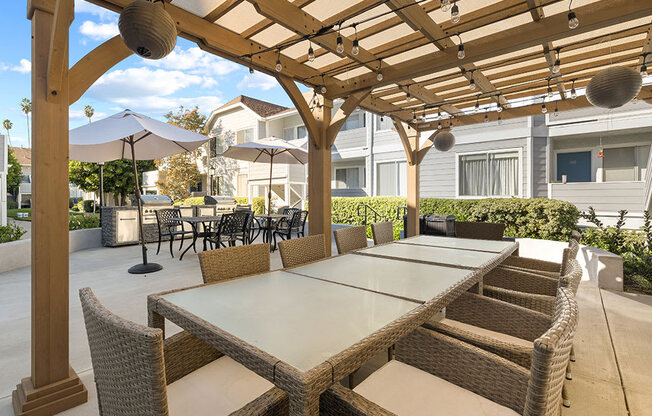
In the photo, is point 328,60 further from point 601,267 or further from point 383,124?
point 383,124

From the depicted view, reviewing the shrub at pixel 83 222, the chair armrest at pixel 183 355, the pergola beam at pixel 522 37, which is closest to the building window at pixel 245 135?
the shrub at pixel 83 222

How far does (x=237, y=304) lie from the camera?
5.03 ft

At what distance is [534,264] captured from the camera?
3.07 metres

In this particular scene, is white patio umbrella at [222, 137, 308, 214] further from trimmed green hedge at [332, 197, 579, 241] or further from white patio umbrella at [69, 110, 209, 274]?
trimmed green hedge at [332, 197, 579, 241]

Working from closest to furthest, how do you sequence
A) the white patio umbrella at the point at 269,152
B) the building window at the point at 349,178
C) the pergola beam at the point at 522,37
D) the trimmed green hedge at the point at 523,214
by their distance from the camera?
the pergola beam at the point at 522,37 → the trimmed green hedge at the point at 523,214 → the white patio umbrella at the point at 269,152 → the building window at the point at 349,178

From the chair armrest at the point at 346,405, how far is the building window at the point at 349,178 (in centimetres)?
1122

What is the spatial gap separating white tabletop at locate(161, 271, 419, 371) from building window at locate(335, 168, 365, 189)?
10.6 metres

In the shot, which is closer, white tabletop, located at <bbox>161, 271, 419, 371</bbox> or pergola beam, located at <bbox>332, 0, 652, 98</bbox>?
white tabletop, located at <bbox>161, 271, 419, 371</bbox>

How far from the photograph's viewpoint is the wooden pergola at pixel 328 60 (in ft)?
6.41

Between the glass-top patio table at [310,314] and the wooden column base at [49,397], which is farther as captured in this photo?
the wooden column base at [49,397]

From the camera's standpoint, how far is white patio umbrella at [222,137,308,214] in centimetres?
718

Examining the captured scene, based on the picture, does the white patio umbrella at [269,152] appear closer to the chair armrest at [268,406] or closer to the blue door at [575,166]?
the chair armrest at [268,406]

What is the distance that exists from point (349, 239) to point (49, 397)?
259cm

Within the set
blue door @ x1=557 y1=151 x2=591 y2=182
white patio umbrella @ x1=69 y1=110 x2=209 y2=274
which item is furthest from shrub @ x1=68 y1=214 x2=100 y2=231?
blue door @ x1=557 y1=151 x2=591 y2=182
